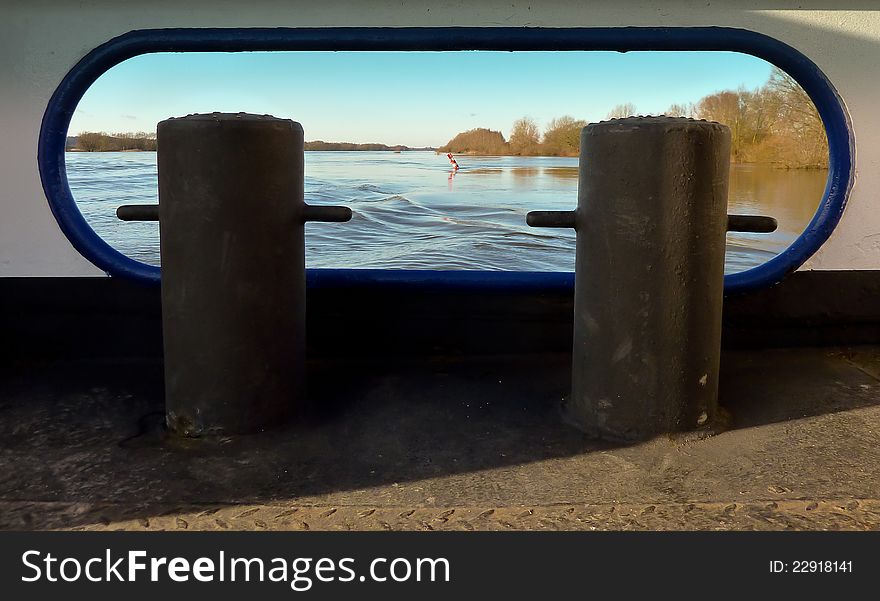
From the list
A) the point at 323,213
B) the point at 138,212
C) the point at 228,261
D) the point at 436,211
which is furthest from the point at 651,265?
the point at 436,211

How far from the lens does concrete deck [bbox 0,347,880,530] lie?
6.10ft

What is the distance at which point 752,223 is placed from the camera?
2408 mm

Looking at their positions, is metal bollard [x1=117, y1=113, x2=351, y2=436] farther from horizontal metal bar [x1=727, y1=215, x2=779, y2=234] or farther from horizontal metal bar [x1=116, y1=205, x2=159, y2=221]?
horizontal metal bar [x1=727, y1=215, x2=779, y2=234]

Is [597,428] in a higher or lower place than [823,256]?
lower

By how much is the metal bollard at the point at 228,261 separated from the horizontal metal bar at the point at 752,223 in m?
1.18

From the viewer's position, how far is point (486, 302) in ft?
10.1

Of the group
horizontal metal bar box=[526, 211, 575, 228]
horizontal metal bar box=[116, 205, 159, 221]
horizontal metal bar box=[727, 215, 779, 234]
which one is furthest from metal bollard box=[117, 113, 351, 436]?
horizontal metal bar box=[727, 215, 779, 234]

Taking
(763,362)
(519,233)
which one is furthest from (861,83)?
(519,233)

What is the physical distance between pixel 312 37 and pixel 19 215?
4.25ft

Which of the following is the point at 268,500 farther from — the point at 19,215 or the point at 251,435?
the point at 19,215

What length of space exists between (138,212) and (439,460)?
3.96ft

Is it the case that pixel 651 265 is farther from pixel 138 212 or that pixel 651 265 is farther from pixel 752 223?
pixel 138 212

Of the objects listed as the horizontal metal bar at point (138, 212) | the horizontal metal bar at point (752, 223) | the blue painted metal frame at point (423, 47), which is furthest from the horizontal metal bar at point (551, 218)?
the horizontal metal bar at point (138, 212)

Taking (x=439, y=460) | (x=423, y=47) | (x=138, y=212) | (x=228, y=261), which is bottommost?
(x=439, y=460)
